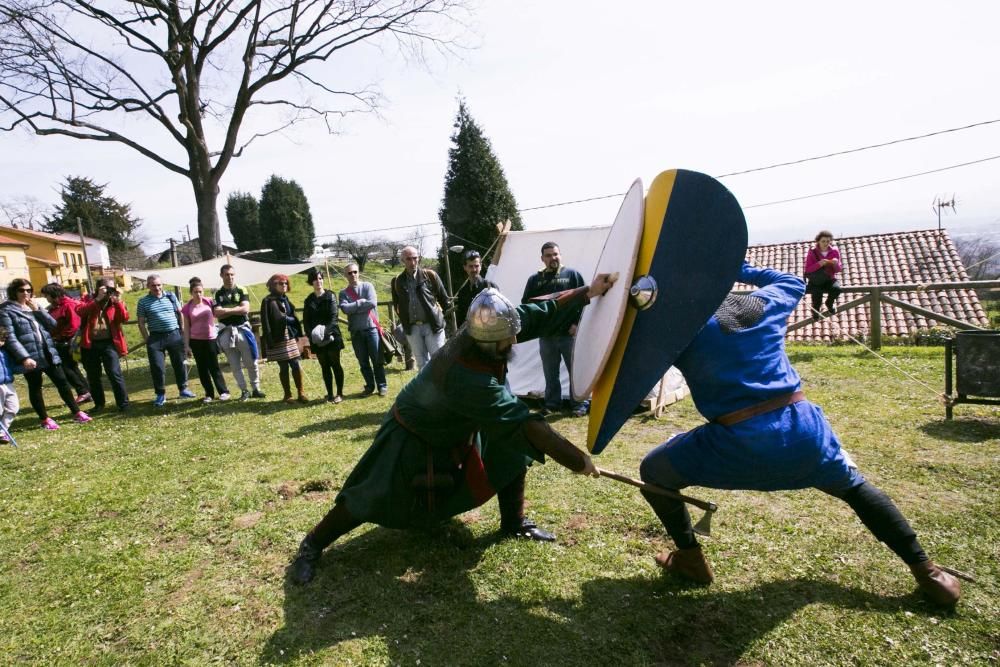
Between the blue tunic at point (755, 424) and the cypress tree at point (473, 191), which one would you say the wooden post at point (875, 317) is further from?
the cypress tree at point (473, 191)

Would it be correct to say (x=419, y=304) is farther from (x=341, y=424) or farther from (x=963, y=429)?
(x=963, y=429)

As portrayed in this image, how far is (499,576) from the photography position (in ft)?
9.20

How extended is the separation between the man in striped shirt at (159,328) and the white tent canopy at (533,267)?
4145 mm

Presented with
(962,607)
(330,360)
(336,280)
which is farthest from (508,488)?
(336,280)

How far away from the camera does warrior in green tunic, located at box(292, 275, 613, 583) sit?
2.43 metres

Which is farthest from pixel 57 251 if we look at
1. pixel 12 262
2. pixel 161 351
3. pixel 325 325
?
pixel 325 325

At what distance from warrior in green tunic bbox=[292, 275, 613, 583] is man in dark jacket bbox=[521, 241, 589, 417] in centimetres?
247

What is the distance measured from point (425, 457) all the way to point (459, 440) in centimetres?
18

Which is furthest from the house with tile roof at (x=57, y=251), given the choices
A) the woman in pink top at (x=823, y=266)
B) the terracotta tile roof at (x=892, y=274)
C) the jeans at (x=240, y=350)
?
the woman in pink top at (x=823, y=266)

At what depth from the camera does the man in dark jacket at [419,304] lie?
622cm

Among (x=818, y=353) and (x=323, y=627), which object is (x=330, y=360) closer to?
(x=323, y=627)

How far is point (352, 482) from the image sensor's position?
2.90 meters

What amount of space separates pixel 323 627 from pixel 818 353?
772 centimetres

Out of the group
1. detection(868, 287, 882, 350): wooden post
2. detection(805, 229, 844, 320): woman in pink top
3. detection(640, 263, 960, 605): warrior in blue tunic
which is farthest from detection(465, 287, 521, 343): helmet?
detection(868, 287, 882, 350): wooden post
